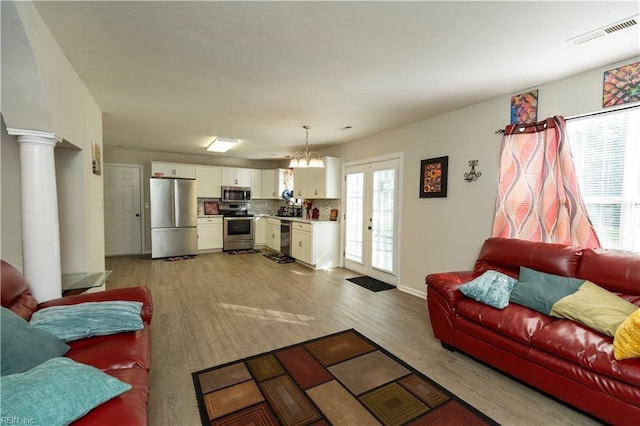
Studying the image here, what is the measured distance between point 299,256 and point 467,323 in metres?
3.89

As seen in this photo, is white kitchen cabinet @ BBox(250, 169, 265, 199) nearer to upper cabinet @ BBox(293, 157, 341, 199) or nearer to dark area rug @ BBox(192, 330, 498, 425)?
upper cabinet @ BBox(293, 157, 341, 199)

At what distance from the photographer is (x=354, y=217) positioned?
5.31 m

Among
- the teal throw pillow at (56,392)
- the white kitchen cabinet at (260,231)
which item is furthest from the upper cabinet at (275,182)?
the teal throw pillow at (56,392)

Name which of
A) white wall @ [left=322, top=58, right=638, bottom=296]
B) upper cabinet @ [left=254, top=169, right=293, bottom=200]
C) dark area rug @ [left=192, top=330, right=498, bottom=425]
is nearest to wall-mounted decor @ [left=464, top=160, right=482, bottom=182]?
white wall @ [left=322, top=58, right=638, bottom=296]

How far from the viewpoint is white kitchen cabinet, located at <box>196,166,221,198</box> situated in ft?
22.3

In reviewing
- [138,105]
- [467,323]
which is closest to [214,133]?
[138,105]

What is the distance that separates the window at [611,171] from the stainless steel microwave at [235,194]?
21.2 ft

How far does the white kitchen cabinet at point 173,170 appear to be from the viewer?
6211 millimetres

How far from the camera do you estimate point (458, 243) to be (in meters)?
3.44

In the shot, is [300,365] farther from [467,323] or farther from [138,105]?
[138,105]

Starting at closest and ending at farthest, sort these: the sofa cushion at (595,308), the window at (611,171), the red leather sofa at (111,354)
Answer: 1. the red leather sofa at (111,354)
2. the sofa cushion at (595,308)
3. the window at (611,171)

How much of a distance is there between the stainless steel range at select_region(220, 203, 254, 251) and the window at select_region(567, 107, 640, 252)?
250 inches

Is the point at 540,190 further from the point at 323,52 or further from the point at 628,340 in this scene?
the point at 323,52

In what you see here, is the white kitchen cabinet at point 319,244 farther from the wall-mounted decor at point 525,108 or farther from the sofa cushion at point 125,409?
the sofa cushion at point 125,409
